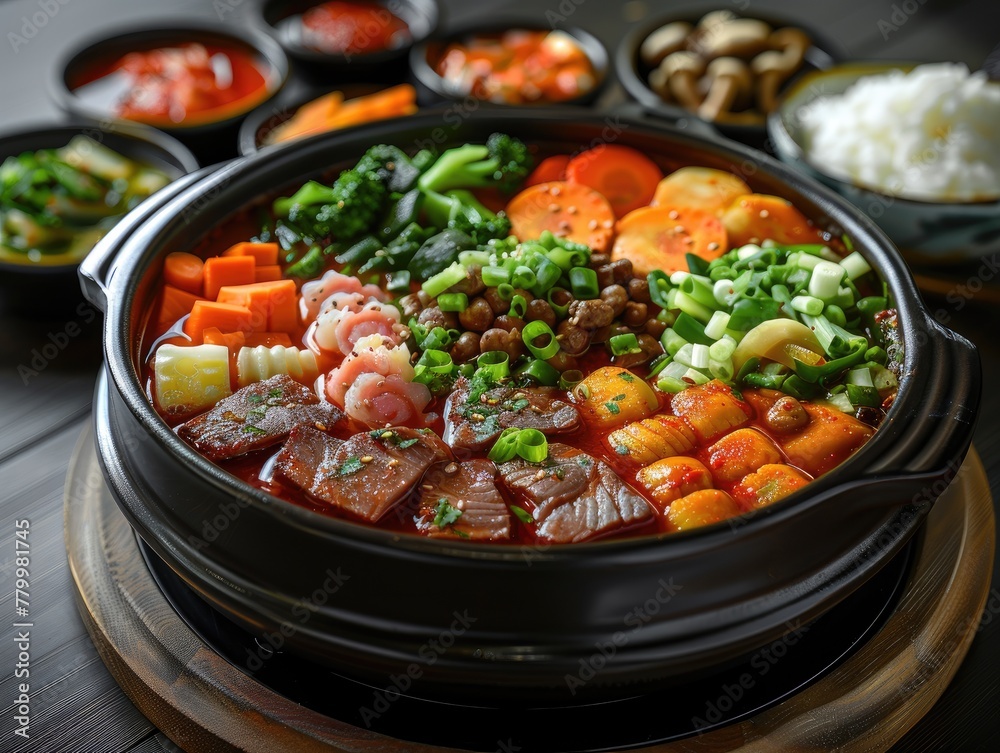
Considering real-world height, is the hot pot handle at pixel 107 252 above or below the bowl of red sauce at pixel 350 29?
above

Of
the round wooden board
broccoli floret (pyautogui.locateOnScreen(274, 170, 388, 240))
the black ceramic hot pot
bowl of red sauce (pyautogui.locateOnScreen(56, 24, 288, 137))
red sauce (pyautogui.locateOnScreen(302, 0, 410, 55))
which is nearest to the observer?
the black ceramic hot pot

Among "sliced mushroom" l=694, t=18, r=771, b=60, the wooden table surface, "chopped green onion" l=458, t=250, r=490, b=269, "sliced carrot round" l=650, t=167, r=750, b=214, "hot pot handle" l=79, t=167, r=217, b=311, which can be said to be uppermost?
"hot pot handle" l=79, t=167, r=217, b=311

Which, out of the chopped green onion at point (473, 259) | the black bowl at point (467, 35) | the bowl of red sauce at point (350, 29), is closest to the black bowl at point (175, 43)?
the bowl of red sauce at point (350, 29)

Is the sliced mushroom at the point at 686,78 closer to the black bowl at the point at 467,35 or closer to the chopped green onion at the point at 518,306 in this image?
the black bowl at the point at 467,35

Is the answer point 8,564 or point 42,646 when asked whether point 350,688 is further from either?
point 8,564

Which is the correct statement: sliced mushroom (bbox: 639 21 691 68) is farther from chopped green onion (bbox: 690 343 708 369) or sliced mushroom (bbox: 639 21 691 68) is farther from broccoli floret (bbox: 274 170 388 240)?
chopped green onion (bbox: 690 343 708 369)

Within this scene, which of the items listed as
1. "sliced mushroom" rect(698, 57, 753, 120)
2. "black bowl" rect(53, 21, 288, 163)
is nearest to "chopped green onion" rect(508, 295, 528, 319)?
"sliced mushroom" rect(698, 57, 753, 120)

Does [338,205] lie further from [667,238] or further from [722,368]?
[722,368]

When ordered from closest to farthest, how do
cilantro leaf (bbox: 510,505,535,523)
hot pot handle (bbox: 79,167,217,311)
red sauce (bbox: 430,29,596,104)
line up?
cilantro leaf (bbox: 510,505,535,523) < hot pot handle (bbox: 79,167,217,311) < red sauce (bbox: 430,29,596,104)

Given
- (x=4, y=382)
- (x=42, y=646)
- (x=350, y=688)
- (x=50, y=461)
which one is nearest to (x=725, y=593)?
(x=350, y=688)
